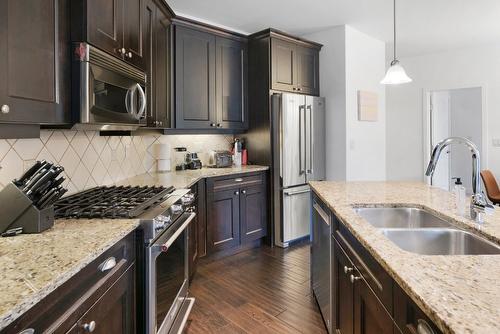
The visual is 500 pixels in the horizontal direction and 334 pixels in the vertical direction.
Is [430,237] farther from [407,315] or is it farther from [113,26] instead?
[113,26]

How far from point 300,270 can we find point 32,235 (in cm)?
231

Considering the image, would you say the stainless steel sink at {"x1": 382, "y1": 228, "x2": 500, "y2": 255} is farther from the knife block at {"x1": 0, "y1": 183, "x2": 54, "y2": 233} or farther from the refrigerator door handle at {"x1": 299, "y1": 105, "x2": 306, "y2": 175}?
the refrigerator door handle at {"x1": 299, "y1": 105, "x2": 306, "y2": 175}

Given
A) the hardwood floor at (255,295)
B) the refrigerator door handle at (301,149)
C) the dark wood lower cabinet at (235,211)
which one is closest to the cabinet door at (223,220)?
the dark wood lower cabinet at (235,211)

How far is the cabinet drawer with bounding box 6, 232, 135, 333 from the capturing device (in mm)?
797

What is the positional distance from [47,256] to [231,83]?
299cm

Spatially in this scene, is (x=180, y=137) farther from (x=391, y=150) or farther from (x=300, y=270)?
(x=391, y=150)

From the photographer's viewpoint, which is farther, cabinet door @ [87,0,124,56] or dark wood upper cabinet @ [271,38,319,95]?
dark wood upper cabinet @ [271,38,319,95]

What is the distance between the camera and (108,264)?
3.87ft

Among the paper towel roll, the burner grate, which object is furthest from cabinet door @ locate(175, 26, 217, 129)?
the burner grate

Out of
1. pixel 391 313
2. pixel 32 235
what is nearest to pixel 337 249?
pixel 391 313

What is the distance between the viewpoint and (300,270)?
3027 millimetres

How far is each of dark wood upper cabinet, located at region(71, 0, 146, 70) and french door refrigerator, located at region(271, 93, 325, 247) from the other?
5.53 ft

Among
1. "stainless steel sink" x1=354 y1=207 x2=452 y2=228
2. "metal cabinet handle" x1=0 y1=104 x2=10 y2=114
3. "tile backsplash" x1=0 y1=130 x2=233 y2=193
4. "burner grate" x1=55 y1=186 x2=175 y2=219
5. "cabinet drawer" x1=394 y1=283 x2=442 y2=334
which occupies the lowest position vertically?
"cabinet drawer" x1=394 y1=283 x2=442 y2=334

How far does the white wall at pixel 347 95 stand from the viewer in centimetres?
396
